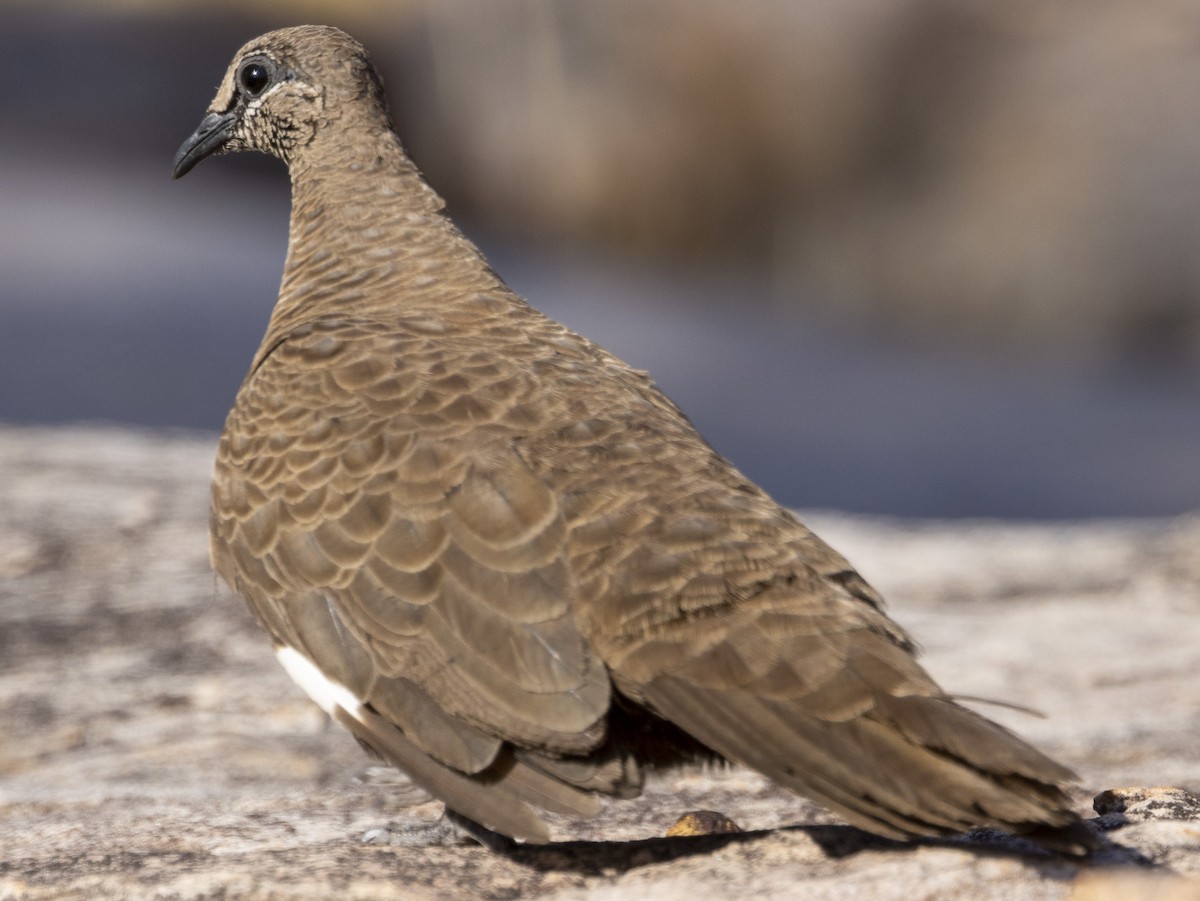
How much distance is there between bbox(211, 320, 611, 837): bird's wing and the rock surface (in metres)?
0.33

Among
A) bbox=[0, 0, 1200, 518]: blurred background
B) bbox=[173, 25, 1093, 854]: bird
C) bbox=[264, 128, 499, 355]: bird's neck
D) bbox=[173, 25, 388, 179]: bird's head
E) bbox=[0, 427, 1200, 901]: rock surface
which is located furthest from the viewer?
bbox=[0, 0, 1200, 518]: blurred background

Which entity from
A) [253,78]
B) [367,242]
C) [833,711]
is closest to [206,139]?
[253,78]

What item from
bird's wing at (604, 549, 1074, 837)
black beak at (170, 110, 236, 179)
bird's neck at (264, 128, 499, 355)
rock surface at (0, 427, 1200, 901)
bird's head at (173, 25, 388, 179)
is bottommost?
rock surface at (0, 427, 1200, 901)

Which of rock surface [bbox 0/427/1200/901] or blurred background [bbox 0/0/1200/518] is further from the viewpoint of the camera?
blurred background [bbox 0/0/1200/518]

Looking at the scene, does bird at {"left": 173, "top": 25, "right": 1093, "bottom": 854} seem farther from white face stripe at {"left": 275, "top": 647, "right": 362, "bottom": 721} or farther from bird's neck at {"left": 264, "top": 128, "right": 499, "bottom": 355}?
bird's neck at {"left": 264, "top": 128, "right": 499, "bottom": 355}

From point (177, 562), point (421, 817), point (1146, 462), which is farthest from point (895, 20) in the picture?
point (421, 817)

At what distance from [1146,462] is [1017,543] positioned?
6.25 meters

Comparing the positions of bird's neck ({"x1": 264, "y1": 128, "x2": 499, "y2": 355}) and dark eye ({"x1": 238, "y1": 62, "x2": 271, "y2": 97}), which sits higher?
dark eye ({"x1": 238, "y1": 62, "x2": 271, "y2": 97})

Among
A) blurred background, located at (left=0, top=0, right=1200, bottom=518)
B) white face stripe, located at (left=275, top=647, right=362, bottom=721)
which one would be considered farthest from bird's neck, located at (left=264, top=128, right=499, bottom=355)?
blurred background, located at (left=0, top=0, right=1200, bottom=518)

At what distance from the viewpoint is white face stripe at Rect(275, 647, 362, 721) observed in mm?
3502

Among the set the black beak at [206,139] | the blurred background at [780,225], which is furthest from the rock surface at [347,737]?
the blurred background at [780,225]

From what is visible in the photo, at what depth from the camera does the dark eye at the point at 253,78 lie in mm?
4859

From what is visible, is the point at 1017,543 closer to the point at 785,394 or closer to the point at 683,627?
the point at 683,627

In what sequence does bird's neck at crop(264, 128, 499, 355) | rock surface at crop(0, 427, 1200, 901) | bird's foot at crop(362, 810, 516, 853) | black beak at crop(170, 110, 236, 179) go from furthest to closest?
black beak at crop(170, 110, 236, 179) → bird's neck at crop(264, 128, 499, 355) → bird's foot at crop(362, 810, 516, 853) → rock surface at crop(0, 427, 1200, 901)
